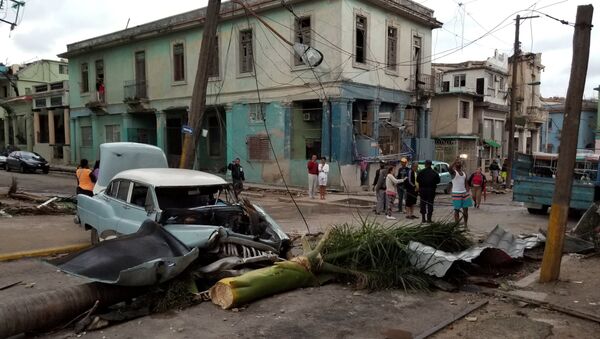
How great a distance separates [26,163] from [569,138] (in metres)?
30.0

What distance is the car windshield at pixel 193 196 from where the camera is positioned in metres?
7.53

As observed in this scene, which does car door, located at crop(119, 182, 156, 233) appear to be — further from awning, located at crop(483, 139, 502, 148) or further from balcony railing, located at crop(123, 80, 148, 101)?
awning, located at crop(483, 139, 502, 148)

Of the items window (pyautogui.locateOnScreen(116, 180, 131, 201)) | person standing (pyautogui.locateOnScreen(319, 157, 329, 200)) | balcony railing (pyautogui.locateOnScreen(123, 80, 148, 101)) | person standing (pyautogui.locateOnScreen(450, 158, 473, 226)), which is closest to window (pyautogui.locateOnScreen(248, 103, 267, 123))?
person standing (pyautogui.locateOnScreen(319, 157, 329, 200))

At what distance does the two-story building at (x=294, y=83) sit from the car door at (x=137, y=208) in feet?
38.6

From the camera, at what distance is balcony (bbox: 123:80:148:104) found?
28731mm

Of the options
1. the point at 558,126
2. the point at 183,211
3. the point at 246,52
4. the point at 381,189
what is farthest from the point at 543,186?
the point at 558,126

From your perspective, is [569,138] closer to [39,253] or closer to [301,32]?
[39,253]

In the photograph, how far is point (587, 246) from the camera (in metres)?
8.30

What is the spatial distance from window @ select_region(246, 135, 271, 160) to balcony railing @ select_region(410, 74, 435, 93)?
8289 mm

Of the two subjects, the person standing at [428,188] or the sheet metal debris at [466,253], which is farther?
the person standing at [428,188]

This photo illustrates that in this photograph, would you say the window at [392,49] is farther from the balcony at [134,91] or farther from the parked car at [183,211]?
the parked car at [183,211]

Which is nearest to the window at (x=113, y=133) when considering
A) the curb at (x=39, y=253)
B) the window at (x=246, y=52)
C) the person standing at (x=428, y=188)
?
the window at (x=246, y=52)

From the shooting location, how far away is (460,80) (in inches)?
1496

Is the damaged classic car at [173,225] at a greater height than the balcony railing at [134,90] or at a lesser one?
lesser
